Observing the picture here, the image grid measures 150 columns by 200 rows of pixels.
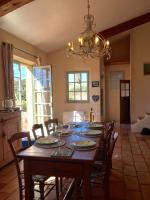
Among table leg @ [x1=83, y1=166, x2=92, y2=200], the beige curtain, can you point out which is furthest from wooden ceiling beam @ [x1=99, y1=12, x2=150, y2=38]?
table leg @ [x1=83, y1=166, x2=92, y2=200]

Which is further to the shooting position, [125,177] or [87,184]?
[125,177]

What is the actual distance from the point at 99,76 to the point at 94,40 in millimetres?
3590

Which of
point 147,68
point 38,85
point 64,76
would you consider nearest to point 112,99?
point 147,68

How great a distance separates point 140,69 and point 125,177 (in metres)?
5.25

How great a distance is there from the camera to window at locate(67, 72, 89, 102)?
301 inches

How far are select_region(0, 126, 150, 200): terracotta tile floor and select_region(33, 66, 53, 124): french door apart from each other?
2.23m

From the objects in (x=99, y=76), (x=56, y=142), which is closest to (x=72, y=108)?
(x=99, y=76)

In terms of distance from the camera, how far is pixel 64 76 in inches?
307

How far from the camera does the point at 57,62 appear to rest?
782 centimetres

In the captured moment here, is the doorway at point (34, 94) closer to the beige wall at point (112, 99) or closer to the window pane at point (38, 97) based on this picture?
the window pane at point (38, 97)

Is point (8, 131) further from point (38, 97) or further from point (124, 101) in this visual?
point (124, 101)

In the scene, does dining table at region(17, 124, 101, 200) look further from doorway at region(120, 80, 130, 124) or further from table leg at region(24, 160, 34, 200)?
doorway at region(120, 80, 130, 124)

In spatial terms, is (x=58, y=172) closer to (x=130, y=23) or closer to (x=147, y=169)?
(x=147, y=169)

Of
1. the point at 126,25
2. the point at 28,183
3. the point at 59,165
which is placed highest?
the point at 126,25
